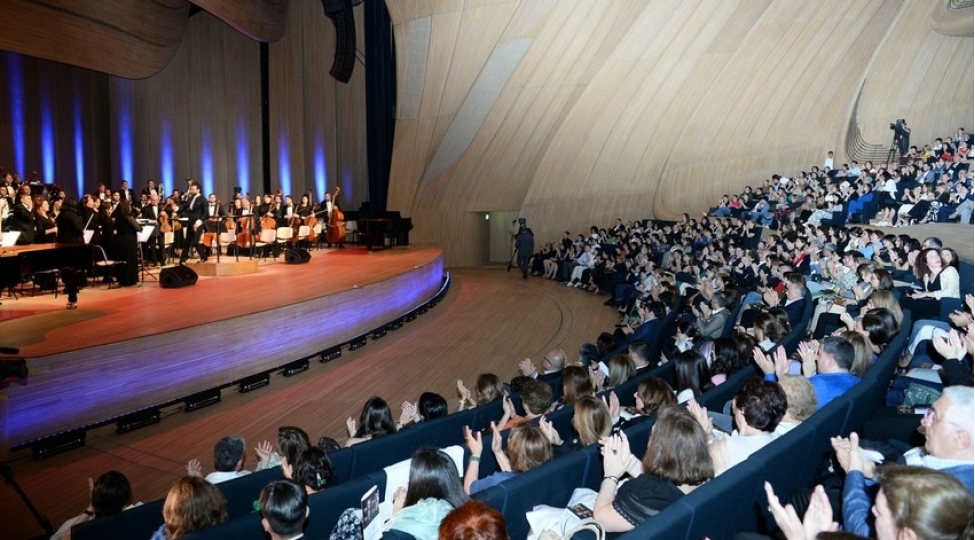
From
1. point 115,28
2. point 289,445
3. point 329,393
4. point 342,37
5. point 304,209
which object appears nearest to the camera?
point 289,445

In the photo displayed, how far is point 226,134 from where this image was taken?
1819 cm

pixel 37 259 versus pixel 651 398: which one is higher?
pixel 37 259

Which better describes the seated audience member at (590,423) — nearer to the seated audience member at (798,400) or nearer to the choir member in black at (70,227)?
the seated audience member at (798,400)

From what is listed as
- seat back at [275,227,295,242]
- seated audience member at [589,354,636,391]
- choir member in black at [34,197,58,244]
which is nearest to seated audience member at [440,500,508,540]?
seated audience member at [589,354,636,391]

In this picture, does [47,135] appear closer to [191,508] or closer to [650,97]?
[650,97]

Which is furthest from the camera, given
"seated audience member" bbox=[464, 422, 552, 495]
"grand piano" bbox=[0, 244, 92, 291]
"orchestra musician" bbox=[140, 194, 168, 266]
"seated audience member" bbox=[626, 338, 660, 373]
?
"orchestra musician" bbox=[140, 194, 168, 266]

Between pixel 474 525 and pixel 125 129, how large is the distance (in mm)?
16539

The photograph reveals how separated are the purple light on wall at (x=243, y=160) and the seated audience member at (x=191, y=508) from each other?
55.0 feet

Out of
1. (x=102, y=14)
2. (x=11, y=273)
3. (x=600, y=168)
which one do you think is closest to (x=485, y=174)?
(x=600, y=168)

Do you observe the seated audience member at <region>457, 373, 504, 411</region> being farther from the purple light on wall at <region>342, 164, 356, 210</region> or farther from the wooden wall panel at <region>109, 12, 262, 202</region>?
the purple light on wall at <region>342, 164, 356, 210</region>

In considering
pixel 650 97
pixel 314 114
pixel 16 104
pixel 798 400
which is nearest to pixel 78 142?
pixel 16 104

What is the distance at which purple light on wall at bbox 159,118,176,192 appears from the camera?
16.6 metres

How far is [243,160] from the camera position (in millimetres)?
18719

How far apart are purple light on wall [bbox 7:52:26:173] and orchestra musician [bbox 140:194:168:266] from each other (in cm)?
384
